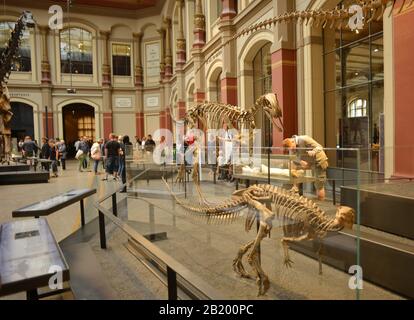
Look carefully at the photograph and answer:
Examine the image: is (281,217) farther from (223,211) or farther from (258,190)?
(223,211)

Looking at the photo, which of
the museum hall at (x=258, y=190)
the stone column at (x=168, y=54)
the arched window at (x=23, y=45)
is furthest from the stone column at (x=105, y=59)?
the museum hall at (x=258, y=190)

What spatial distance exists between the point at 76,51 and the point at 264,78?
57.3 feet

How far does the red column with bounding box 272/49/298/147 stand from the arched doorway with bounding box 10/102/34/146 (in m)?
19.6

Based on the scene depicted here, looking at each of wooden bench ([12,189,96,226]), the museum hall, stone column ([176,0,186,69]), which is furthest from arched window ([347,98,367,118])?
stone column ([176,0,186,69])

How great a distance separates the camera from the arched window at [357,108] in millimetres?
7734

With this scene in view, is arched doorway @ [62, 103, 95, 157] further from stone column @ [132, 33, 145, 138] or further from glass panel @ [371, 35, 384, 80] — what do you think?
glass panel @ [371, 35, 384, 80]

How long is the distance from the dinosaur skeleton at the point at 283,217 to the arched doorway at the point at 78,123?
982 inches

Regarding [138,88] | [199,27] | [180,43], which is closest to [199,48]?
[199,27]

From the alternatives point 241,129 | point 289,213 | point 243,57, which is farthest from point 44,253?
point 243,57

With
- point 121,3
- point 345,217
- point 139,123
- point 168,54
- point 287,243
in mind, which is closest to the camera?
point 345,217

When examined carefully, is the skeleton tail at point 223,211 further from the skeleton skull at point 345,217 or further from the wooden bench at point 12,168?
the wooden bench at point 12,168

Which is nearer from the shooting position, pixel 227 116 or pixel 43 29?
pixel 227 116

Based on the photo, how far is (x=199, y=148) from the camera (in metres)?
5.87

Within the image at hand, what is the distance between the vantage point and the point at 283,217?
117 inches
